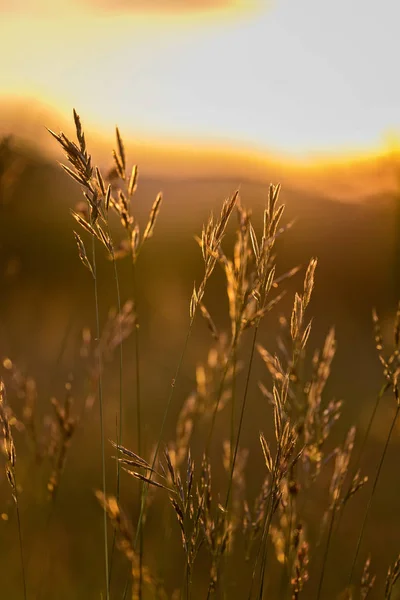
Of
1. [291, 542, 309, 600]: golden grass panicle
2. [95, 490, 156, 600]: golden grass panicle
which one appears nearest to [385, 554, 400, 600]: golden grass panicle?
[291, 542, 309, 600]: golden grass panicle

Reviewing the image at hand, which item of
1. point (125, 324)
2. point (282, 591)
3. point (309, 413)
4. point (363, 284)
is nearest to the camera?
point (309, 413)

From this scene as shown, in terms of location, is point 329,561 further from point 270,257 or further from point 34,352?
point 34,352

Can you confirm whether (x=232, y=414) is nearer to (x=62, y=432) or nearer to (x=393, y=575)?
(x=393, y=575)

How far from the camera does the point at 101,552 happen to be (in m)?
2.78

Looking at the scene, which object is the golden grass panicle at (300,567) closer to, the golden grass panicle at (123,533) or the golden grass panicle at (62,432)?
the golden grass panicle at (123,533)

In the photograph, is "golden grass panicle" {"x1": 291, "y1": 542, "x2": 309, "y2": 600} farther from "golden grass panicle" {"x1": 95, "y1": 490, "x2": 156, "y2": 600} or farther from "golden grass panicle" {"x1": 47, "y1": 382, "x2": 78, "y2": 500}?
"golden grass panicle" {"x1": 47, "y1": 382, "x2": 78, "y2": 500}

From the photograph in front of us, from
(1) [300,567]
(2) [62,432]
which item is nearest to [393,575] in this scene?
(1) [300,567]

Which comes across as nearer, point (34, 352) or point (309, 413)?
point (309, 413)

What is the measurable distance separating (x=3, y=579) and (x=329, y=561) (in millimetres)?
1330

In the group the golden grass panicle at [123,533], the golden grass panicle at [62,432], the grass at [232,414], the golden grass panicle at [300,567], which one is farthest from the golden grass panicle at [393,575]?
the golden grass panicle at [62,432]

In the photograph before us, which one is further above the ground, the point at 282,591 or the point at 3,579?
the point at 282,591

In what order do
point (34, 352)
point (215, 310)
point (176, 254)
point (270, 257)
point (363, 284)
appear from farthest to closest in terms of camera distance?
point (176, 254), point (215, 310), point (363, 284), point (34, 352), point (270, 257)

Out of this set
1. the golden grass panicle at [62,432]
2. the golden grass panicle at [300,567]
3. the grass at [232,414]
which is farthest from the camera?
the golden grass panicle at [62,432]

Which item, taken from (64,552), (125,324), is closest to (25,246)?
(64,552)
